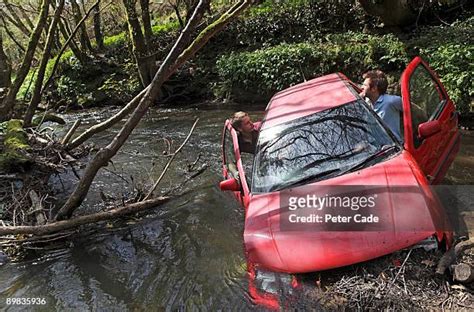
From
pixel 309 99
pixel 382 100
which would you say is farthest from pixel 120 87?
pixel 382 100

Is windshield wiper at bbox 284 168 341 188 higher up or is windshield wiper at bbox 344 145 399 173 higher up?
windshield wiper at bbox 344 145 399 173

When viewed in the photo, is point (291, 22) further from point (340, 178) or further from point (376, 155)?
point (340, 178)

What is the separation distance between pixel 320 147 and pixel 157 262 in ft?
7.91

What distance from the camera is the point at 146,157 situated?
9.91m

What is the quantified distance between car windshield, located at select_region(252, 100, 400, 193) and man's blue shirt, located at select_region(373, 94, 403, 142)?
33 centimetres

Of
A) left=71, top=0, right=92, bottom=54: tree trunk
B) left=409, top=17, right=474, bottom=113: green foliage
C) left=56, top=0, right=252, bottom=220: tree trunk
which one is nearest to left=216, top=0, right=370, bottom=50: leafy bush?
left=409, top=17, right=474, bottom=113: green foliage

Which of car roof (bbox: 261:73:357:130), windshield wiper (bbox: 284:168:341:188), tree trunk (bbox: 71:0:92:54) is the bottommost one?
windshield wiper (bbox: 284:168:341:188)

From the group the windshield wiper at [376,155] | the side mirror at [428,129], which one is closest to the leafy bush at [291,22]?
the side mirror at [428,129]

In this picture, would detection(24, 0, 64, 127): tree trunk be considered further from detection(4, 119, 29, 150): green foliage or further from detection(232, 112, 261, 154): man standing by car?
detection(232, 112, 261, 154): man standing by car

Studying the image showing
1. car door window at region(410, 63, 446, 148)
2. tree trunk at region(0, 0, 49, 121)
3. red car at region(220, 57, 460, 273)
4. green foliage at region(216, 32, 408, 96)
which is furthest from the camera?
green foliage at region(216, 32, 408, 96)

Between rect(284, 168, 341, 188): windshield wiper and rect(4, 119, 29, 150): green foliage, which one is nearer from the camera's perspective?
rect(284, 168, 341, 188): windshield wiper

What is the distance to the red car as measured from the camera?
3.34m

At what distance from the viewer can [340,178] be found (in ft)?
12.8

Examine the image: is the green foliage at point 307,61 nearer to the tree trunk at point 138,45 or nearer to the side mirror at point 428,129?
→ the tree trunk at point 138,45
